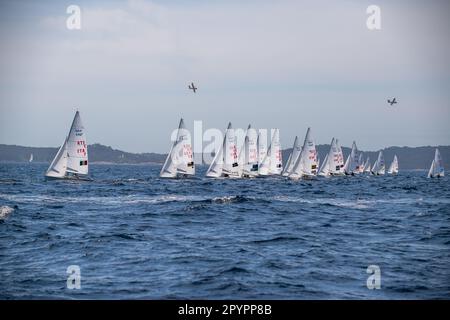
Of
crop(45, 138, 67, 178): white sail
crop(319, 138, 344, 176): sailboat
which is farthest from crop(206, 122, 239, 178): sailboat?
crop(319, 138, 344, 176): sailboat

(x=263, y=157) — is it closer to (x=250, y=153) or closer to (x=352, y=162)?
(x=250, y=153)

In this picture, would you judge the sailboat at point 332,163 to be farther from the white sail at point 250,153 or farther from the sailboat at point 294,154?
the white sail at point 250,153

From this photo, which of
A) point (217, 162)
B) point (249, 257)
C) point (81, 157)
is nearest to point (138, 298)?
point (249, 257)

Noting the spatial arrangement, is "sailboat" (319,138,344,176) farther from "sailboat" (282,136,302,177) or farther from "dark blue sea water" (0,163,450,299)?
"dark blue sea water" (0,163,450,299)

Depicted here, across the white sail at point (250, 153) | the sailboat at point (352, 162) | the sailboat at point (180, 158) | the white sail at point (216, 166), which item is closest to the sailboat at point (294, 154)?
the white sail at point (250, 153)

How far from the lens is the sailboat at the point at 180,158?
267 ft

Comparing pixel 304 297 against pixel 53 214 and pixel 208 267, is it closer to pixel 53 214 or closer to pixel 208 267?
pixel 208 267

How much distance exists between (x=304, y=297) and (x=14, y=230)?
1765 centimetres

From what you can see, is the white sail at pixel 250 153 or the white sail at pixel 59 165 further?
the white sail at pixel 250 153

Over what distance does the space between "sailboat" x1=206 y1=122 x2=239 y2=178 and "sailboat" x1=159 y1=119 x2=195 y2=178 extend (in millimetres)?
8782

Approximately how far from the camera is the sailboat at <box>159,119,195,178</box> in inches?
3209

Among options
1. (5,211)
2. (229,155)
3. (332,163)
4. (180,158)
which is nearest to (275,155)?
(332,163)

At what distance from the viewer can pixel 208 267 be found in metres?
21.6

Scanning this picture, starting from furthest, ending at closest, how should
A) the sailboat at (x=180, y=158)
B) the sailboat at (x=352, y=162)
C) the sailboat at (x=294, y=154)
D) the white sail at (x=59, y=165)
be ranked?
the sailboat at (x=352, y=162) < the sailboat at (x=294, y=154) < the sailboat at (x=180, y=158) < the white sail at (x=59, y=165)
